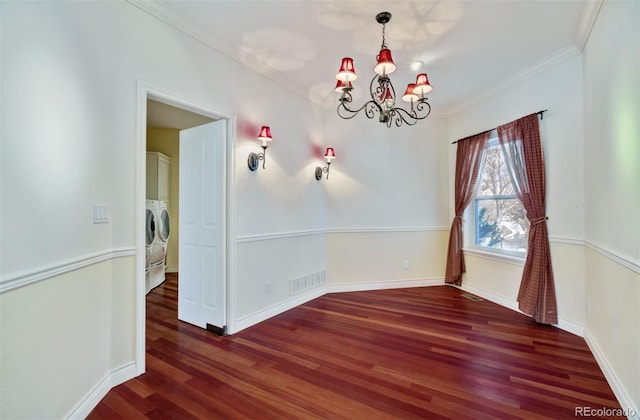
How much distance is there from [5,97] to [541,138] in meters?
4.27

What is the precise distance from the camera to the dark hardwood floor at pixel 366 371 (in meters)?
1.75

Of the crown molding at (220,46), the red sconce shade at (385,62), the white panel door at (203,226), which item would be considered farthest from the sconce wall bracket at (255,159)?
the red sconce shade at (385,62)

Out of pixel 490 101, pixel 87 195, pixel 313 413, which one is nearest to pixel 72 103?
pixel 87 195

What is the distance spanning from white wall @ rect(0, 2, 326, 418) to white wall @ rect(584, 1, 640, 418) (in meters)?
3.01

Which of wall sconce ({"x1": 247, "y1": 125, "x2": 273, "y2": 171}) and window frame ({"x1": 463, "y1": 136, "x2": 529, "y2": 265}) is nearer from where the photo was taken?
wall sconce ({"x1": 247, "y1": 125, "x2": 273, "y2": 171})

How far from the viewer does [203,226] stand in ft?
9.80

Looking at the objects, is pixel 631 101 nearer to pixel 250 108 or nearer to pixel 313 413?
pixel 313 413

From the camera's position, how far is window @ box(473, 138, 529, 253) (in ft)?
11.6

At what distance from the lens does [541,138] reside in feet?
10.2

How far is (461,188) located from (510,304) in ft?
5.52

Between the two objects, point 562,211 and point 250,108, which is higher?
point 250,108

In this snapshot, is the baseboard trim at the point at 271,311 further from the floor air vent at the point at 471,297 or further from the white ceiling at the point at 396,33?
the white ceiling at the point at 396,33

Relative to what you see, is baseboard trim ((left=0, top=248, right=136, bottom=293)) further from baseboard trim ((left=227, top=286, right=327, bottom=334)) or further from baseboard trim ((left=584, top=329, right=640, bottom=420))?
baseboard trim ((left=584, top=329, right=640, bottom=420))

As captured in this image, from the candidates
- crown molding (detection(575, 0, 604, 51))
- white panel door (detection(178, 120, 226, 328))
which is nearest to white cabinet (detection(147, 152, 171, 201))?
white panel door (detection(178, 120, 226, 328))
